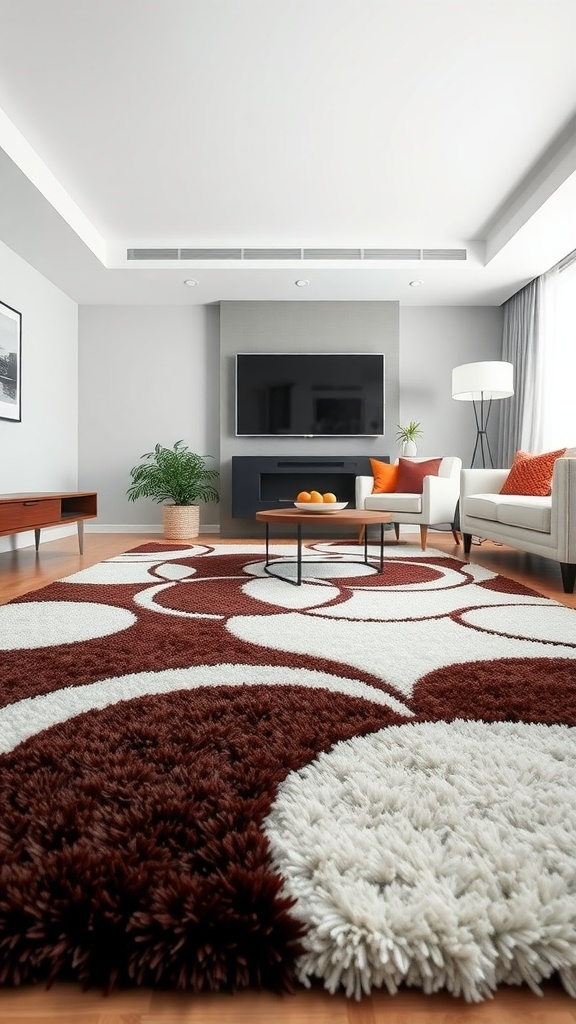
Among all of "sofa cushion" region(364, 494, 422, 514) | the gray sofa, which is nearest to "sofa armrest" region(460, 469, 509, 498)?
the gray sofa

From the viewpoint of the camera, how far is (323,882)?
2.19 feet

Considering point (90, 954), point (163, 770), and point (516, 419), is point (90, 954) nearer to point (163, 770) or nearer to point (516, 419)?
point (163, 770)

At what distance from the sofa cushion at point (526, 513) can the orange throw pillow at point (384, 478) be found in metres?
1.51

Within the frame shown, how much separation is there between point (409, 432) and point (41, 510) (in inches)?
136

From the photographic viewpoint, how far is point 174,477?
5629 millimetres

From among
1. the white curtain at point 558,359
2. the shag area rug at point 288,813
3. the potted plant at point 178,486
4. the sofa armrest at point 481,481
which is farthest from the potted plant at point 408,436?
the shag area rug at point 288,813

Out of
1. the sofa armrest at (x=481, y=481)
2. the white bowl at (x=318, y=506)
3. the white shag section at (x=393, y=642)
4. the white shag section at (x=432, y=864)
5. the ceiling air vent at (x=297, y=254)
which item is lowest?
the white shag section at (x=393, y=642)

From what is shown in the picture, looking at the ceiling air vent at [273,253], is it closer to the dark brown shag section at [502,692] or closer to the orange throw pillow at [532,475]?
the orange throw pillow at [532,475]

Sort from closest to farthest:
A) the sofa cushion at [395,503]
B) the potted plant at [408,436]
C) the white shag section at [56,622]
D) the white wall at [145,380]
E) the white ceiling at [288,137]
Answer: the white shag section at [56,622] < the white ceiling at [288,137] < the sofa cushion at [395,503] < the potted plant at [408,436] < the white wall at [145,380]

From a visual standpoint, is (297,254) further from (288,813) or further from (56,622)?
(288,813)

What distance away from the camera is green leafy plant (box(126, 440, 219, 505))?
18.5 feet

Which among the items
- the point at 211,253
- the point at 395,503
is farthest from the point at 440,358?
the point at 211,253

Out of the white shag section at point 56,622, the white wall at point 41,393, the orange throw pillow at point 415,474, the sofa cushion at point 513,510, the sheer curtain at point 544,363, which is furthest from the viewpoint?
the sheer curtain at point 544,363

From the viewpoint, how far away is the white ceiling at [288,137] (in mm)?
2746
